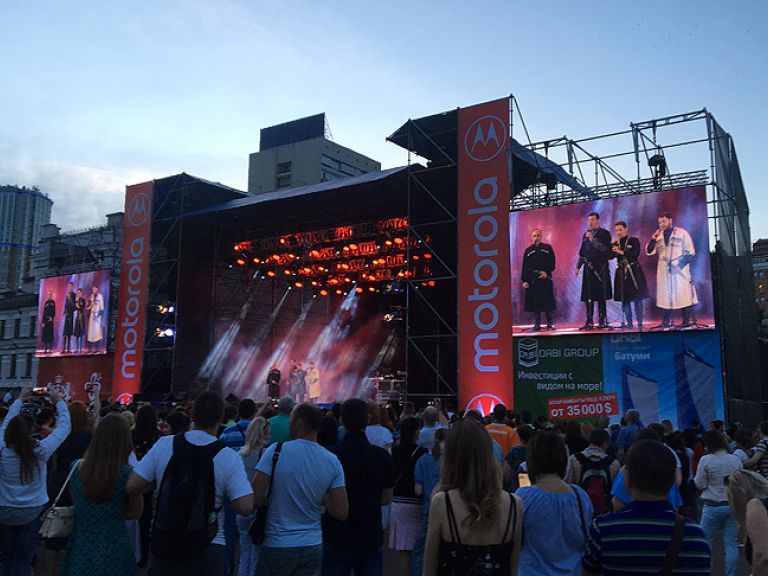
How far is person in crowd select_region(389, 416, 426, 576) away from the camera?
6113 millimetres

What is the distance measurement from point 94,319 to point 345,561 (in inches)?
1095

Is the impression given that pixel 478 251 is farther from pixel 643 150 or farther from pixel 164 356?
pixel 164 356

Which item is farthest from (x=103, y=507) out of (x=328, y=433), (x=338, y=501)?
(x=328, y=433)

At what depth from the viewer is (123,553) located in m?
4.00

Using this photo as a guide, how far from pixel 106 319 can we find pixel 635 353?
21.4 meters

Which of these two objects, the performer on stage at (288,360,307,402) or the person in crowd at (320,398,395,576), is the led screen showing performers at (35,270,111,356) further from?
the person in crowd at (320,398,395,576)

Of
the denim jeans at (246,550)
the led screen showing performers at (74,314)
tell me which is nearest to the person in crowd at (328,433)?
the denim jeans at (246,550)

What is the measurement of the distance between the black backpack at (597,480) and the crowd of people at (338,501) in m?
0.01

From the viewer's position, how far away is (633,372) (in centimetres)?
1777

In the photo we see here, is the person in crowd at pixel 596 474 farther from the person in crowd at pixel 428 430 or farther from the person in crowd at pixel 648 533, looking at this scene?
the person in crowd at pixel 648 533

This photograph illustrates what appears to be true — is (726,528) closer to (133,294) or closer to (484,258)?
(484,258)

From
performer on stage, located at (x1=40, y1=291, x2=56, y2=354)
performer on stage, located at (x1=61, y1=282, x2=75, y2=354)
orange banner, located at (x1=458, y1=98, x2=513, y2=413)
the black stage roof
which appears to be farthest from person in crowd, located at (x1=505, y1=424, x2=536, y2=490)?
performer on stage, located at (x1=40, y1=291, x2=56, y2=354)

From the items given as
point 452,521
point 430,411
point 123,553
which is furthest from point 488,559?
point 430,411

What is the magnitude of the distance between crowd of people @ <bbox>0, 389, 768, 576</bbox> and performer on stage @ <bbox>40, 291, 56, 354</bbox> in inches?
1071
